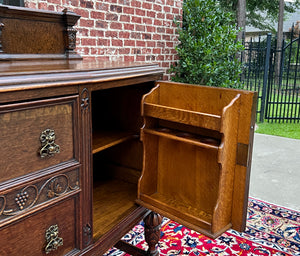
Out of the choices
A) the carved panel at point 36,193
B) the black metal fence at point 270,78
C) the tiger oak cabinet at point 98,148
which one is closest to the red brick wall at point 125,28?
the tiger oak cabinet at point 98,148

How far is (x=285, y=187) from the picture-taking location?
155 inches

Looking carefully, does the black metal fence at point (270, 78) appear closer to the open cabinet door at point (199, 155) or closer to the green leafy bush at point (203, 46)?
the green leafy bush at point (203, 46)

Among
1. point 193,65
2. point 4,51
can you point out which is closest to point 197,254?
point 4,51

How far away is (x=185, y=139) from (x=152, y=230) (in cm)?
85

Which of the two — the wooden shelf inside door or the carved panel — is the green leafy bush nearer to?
the wooden shelf inside door

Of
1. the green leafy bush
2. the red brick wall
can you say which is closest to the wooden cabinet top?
the red brick wall

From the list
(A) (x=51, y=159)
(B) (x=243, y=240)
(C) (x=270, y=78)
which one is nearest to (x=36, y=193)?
(A) (x=51, y=159)

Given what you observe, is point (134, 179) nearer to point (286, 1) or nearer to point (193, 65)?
point (193, 65)

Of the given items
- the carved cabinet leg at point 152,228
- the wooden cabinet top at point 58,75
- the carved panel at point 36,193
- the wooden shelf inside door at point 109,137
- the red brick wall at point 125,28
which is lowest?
the carved cabinet leg at point 152,228

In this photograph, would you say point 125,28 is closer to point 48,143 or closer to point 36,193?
point 48,143

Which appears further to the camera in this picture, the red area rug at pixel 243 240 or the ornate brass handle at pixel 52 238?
the red area rug at pixel 243 240

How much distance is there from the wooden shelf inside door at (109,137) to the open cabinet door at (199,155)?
150mm

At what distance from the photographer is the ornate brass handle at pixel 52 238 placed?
1.27 meters

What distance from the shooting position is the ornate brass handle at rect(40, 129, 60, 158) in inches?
46.4
